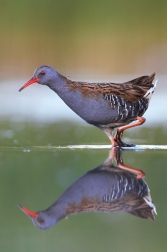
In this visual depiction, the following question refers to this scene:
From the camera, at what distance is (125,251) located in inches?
153

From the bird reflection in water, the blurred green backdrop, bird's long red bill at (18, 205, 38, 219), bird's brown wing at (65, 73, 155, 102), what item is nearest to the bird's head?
bird's brown wing at (65, 73, 155, 102)

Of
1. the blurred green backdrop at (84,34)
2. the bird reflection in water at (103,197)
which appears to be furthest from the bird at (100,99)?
the blurred green backdrop at (84,34)

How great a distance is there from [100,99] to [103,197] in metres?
3.00

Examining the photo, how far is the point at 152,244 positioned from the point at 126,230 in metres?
0.31

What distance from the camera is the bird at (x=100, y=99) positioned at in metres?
7.93

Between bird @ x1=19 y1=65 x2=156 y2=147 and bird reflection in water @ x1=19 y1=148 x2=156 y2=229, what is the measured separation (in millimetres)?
1766

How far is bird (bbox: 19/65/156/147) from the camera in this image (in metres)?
7.93

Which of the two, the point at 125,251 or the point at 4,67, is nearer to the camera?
the point at 125,251

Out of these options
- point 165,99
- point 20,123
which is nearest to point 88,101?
point 20,123

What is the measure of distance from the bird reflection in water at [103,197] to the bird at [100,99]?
1766 mm

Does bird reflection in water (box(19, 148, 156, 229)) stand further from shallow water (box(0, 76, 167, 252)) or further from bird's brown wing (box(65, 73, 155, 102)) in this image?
bird's brown wing (box(65, 73, 155, 102))

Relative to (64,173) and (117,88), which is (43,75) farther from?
(64,173)

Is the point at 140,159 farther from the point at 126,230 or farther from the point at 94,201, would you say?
the point at 126,230

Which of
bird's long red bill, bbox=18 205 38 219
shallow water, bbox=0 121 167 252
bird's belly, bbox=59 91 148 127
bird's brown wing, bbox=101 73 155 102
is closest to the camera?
shallow water, bbox=0 121 167 252
